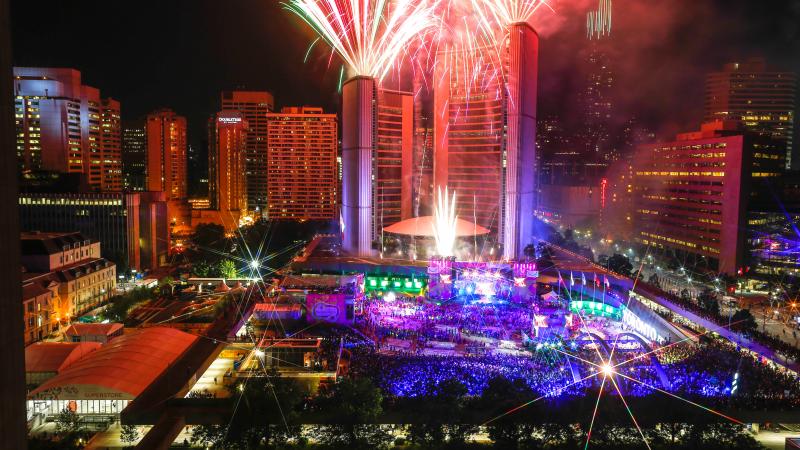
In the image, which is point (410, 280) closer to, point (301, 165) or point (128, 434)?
point (128, 434)

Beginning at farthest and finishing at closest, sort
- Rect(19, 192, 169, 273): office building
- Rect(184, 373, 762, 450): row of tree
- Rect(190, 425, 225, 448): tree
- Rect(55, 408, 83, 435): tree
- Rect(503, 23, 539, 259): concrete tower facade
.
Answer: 1. Rect(19, 192, 169, 273): office building
2. Rect(503, 23, 539, 259): concrete tower facade
3. Rect(55, 408, 83, 435): tree
4. Rect(184, 373, 762, 450): row of tree
5. Rect(190, 425, 225, 448): tree

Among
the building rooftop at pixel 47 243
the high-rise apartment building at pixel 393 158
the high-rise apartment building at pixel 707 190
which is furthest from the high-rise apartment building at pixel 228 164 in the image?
the high-rise apartment building at pixel 707 190

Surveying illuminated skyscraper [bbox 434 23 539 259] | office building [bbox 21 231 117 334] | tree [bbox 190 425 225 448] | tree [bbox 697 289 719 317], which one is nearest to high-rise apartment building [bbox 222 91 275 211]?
illuminated skyscraper [bbox 434 23 539 259]

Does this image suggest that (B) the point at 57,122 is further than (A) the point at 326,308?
Yes

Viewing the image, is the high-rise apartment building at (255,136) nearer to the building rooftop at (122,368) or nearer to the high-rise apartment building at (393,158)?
the high-rise apartment building at (393,158)

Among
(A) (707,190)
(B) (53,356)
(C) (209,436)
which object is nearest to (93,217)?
(B) (53,356)

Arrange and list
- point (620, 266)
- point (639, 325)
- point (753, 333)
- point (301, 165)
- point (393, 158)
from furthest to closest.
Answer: point (301, 165) < point (393, 158) < point (620, 266) < point (639, 325) < point (753, 333)

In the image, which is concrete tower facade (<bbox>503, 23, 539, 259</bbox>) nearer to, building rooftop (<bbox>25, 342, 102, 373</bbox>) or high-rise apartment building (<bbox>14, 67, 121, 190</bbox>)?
building rooftop (<bbox>25, 342, 102, 373</bbox>)
